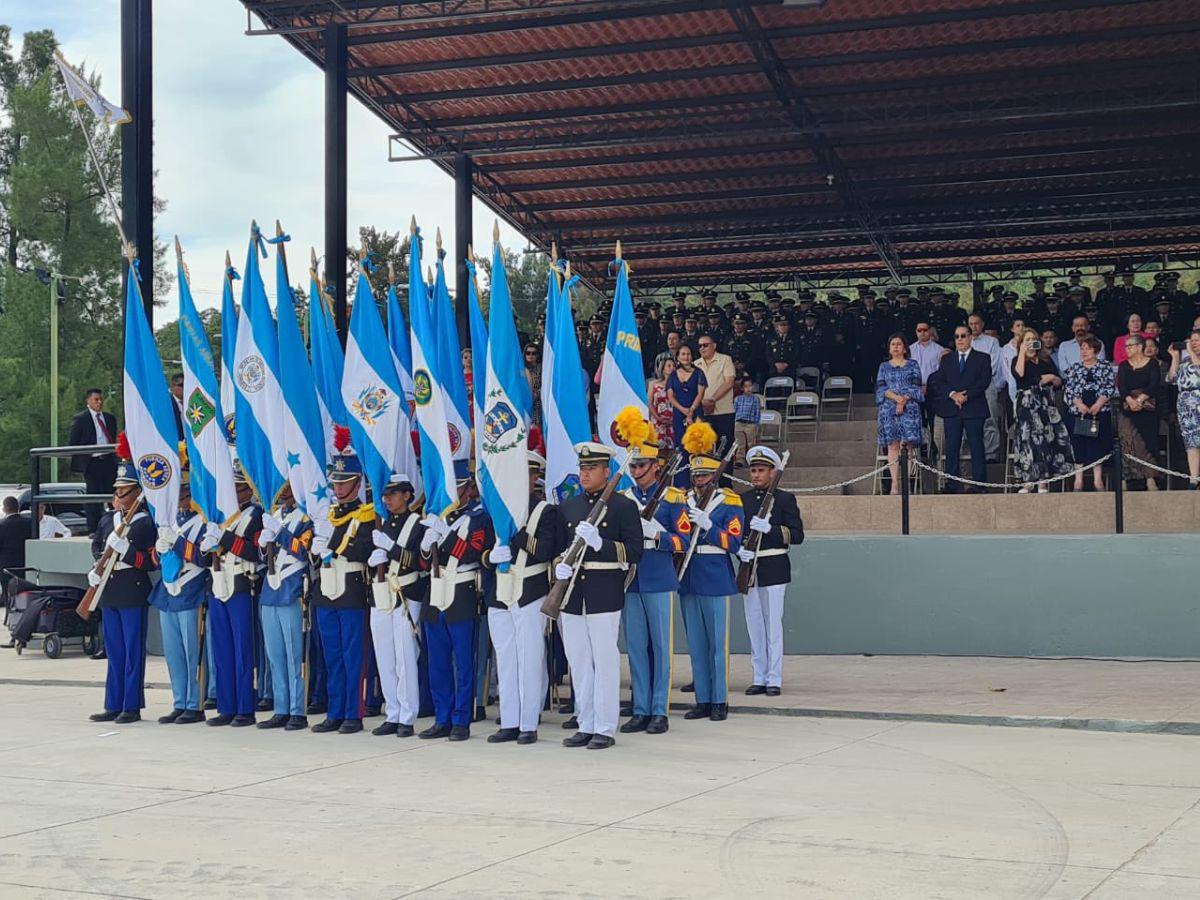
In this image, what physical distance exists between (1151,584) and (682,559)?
4.30 meters

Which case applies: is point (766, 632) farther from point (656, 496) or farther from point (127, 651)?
point (127, 651)

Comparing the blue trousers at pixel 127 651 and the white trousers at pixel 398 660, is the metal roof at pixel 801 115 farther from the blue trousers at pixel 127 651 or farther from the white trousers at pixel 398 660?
the blue trousers at pixel 127 651

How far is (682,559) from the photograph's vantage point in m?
9.80

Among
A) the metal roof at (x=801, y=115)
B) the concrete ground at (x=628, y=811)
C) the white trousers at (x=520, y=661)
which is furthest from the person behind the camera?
the metal roof at (x=801, y=115)

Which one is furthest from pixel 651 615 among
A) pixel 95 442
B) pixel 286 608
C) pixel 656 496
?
pixel 95 442

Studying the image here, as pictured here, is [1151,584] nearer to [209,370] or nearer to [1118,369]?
[1118,369]

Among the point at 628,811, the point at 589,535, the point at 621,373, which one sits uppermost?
the point at 621,373

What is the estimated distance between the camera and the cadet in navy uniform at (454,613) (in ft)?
29.7

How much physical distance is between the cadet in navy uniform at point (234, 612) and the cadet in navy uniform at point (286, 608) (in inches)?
5.1

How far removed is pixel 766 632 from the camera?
10.7 meters

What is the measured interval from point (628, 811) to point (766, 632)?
419 cm

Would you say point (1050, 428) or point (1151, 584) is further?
point (1050, 428)

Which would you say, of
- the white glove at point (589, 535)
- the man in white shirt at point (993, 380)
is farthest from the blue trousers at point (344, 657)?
the man in white shirt at point (993, 380)

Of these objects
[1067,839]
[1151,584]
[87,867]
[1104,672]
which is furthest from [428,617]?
[1151,584]
